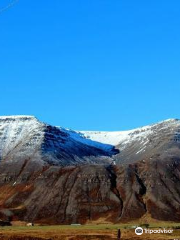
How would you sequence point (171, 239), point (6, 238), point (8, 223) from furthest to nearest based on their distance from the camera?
point (8, 223), point (6, 238), point (171, 239)

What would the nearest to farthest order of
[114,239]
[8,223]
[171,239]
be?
[171,239], [114,239], [8,223]

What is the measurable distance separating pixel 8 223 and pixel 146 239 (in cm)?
10456

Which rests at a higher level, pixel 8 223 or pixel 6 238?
pixel 8 223

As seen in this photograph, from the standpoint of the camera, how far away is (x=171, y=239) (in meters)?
99.2

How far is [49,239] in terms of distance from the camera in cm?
11312

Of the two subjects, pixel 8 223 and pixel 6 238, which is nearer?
pixel 6 238

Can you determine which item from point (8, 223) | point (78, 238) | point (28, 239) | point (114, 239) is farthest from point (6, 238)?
point (8, 223)

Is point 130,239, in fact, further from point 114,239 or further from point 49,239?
point 49,239

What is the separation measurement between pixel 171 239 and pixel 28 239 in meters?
31.8

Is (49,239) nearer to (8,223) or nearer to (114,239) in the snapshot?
(114,239)

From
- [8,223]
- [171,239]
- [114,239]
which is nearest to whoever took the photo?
[171,239]

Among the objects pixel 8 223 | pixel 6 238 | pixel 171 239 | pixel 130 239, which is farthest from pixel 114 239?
pixel 8 223

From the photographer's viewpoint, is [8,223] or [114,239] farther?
[8,223]

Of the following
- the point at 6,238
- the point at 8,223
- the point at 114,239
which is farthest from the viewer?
the point at 8,223
